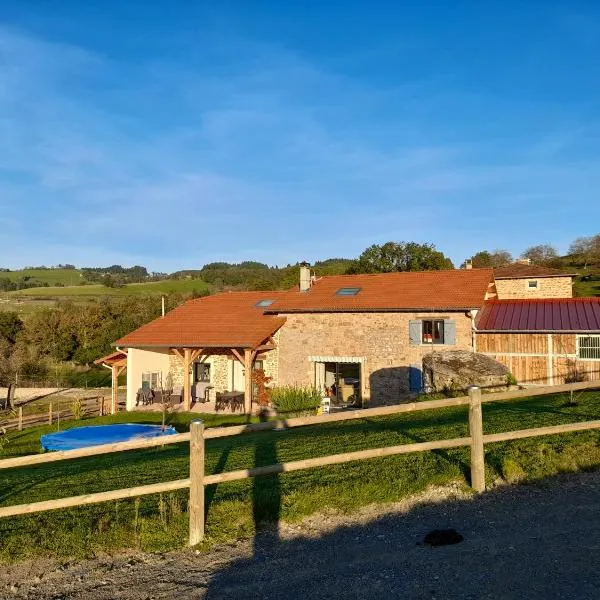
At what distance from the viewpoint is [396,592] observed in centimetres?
420

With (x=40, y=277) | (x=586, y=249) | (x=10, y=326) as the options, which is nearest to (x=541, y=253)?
(x=586, y=249)

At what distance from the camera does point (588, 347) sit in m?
18.9

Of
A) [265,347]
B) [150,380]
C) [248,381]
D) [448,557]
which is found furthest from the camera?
[150,380]

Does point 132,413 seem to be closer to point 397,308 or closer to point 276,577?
point 397,308

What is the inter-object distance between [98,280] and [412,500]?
92458 millimetres

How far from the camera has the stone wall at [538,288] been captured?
3005 cm

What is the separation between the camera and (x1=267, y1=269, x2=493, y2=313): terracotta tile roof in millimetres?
20828

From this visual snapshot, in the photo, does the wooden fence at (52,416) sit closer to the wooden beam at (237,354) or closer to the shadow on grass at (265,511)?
the wooden beam at (237,354)

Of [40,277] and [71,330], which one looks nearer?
[71,330]

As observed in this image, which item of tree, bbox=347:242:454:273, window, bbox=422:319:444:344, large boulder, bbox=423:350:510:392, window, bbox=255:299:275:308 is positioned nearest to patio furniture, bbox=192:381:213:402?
window, bbox=255:299:275:308

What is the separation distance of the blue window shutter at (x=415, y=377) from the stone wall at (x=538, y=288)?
11.8m

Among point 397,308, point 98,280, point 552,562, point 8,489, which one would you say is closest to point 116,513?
point 8,489

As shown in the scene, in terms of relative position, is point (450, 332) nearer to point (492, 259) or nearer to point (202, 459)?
point (202, 459)

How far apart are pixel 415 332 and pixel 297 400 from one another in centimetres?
508
